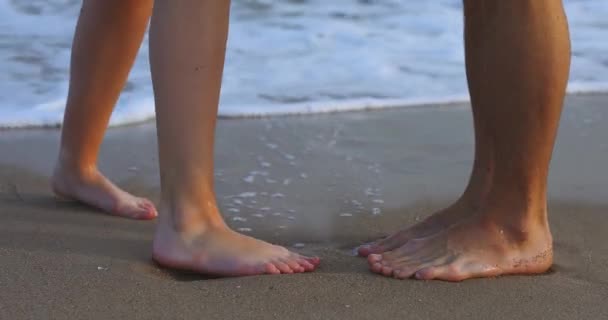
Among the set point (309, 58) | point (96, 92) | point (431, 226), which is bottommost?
point (309, 58)

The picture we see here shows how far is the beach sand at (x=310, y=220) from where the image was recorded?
1.77 metres

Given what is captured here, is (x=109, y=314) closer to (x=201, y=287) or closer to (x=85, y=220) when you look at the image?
(x=201, y=287)

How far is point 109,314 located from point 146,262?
0.34 metres

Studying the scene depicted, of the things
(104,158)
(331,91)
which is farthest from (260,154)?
(331,91)

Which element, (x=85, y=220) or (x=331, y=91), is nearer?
(x=85, y=220)

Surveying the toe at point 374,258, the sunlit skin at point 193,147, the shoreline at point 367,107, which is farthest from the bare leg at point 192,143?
the shoreline at point 367,107

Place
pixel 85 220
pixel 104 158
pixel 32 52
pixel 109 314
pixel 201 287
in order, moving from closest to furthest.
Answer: pixel 109 314, pixel 201 287, pixel 85 220, pixel 104 158, pixel 32 52

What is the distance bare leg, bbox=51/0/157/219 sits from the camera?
2426 millimetres

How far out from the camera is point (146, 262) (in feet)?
6.67

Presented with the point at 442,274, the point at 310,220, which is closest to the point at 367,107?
the point at 310,220

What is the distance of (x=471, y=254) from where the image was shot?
6.55ft

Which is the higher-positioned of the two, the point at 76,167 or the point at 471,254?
the point at 471,254

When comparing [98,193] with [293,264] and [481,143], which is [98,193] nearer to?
[293,264]

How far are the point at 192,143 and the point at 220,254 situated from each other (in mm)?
223
